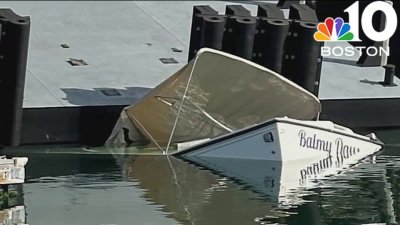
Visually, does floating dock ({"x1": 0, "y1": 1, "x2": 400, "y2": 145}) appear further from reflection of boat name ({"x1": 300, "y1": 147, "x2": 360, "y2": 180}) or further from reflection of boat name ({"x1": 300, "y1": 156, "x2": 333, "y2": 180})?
reflection of boat name ({"x1": 300, "y1": 156, "x2": 333, "y2": 180})

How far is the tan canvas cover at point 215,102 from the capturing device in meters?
11.6

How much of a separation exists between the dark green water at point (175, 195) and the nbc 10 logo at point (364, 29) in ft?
6.99

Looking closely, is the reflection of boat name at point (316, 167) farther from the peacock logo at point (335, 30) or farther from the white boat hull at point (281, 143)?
the peacock logo at point (335, 30)

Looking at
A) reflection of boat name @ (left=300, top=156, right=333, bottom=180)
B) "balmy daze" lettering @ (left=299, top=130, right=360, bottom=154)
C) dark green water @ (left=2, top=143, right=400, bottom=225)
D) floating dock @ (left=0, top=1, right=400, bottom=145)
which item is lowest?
dark green water @ (left=2, top=143, right=400, bottom=225)

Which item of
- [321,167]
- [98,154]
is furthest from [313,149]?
[98,154]

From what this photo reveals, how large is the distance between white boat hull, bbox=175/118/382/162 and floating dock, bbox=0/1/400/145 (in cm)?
93

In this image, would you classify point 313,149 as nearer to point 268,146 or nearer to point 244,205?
point 268,146

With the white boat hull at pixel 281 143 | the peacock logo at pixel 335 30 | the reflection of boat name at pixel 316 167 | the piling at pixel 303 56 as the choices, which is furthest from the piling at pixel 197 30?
the reflection of boat name at pixel 316 167

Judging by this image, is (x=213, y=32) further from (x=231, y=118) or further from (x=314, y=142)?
(x=314, y=142)

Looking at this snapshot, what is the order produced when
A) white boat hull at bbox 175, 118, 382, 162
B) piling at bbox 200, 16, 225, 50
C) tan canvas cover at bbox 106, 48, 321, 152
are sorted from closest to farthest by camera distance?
white boat hull at bbox 175, 118, 382, 162 < tan canvas cover at bbox 106, 48, 321, 152 < piling at bbox 200, 16, 225, 50

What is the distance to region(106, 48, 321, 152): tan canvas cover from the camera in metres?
11.6

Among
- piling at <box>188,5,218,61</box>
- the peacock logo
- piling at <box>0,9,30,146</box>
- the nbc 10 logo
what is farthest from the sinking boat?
the nbc 10 logo

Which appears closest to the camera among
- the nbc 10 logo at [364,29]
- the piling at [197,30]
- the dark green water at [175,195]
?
the dark green water at [175,195]

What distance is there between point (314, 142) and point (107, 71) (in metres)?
2.60
